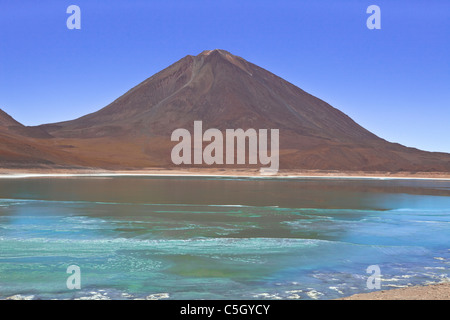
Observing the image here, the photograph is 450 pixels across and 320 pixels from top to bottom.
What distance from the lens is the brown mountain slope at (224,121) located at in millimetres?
107562

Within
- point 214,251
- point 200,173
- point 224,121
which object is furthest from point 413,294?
point 224,121

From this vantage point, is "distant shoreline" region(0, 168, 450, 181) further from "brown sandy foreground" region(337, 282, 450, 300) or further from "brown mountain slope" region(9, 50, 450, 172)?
"brown sandy foreground" region(337, 282, 450, 300)

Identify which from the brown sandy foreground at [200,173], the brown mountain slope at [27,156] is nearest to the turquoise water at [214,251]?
the brown sandy foreground at [200,173]

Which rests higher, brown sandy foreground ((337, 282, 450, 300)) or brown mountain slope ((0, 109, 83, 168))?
brown mountain slope ((0, 109, 83, 168))

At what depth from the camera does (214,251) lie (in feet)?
38.0

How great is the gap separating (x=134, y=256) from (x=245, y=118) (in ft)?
421

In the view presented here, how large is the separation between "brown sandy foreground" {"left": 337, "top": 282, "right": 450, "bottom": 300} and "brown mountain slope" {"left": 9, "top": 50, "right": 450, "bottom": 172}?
8630 cm

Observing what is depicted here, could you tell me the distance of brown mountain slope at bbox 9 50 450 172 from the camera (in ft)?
353

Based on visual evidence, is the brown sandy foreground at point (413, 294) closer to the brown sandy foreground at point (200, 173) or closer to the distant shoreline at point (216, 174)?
the distant shoreline at point (216, 174)

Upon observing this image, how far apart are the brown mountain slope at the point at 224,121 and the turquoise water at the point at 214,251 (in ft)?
247

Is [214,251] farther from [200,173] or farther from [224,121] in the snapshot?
[224,121]

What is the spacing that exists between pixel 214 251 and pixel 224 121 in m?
127

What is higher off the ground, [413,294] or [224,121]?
[224,121]

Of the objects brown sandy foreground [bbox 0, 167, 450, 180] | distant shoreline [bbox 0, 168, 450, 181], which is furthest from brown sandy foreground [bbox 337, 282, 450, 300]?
brown sandy foreground [bbox 0, 167, 450, 180]
